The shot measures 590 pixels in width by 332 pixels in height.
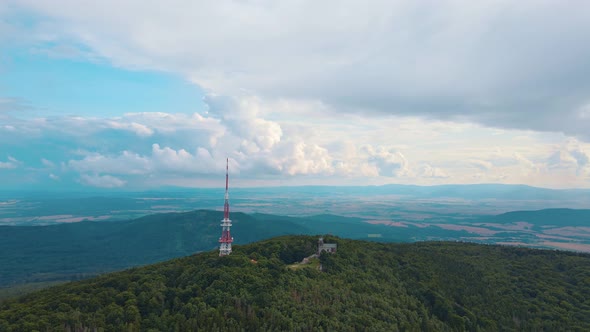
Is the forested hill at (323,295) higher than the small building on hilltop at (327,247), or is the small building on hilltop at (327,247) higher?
the small building on hilltop at (327,247)

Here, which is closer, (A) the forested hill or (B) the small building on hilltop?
(A) the forested hill

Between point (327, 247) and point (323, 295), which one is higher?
point (327, 247)

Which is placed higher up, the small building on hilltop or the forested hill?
the small building on hilltop

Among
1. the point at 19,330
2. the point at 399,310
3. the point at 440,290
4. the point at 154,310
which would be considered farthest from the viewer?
the point at 440,290

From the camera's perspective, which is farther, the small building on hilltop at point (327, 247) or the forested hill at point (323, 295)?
the small building on hilltop at point (327, 247)

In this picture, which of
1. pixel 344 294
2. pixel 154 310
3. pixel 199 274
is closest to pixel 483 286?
pixel 344 294

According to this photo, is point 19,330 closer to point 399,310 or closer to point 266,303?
point 266,303

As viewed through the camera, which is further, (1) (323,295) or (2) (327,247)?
(2) (327,247)

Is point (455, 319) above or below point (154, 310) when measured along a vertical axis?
below
